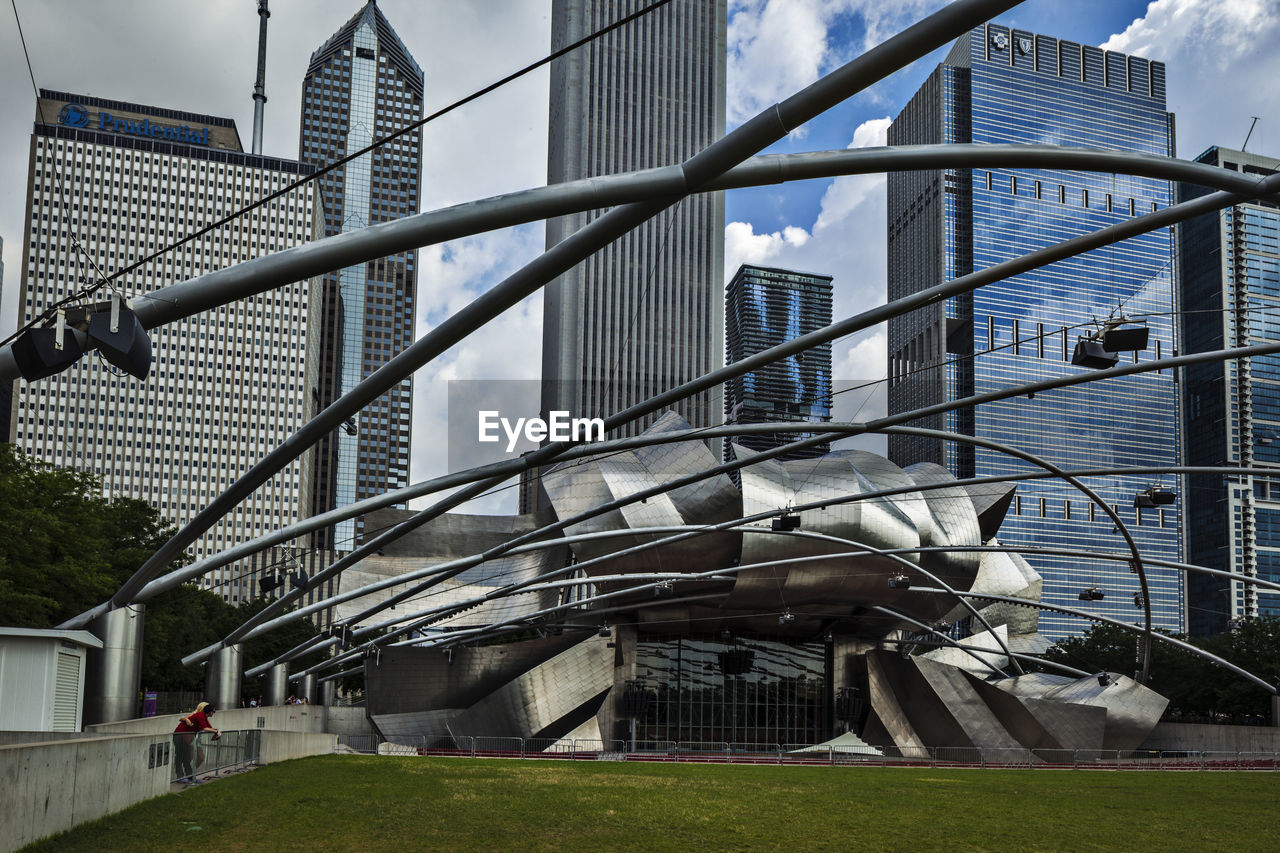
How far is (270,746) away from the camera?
26.9 meters

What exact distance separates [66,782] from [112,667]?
16809mm

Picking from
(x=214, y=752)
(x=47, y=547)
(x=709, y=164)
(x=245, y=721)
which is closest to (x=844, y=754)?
(x=245, y=721)

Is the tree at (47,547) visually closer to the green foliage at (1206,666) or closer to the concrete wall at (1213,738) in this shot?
the concrete wall at (1213,738)

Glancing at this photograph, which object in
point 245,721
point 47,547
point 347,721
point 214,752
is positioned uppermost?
point 47,547

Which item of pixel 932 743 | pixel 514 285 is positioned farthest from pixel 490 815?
pixel 932 743

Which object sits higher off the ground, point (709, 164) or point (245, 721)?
point (709, 164)

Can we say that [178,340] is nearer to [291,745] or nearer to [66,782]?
[291,745]

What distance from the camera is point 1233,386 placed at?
74625mm

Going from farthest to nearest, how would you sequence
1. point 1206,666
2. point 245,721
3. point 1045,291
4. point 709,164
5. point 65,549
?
point 1045,291, point 1206,666, point 65,549, point 245,721, point 709,164

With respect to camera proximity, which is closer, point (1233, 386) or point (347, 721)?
point (347, 721)

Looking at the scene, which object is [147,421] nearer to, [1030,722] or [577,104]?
[577,104]

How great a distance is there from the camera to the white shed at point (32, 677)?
18391 millimetres

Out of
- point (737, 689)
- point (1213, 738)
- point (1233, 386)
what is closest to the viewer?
point (1213, 738)

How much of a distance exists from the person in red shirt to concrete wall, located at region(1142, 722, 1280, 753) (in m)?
49.6
